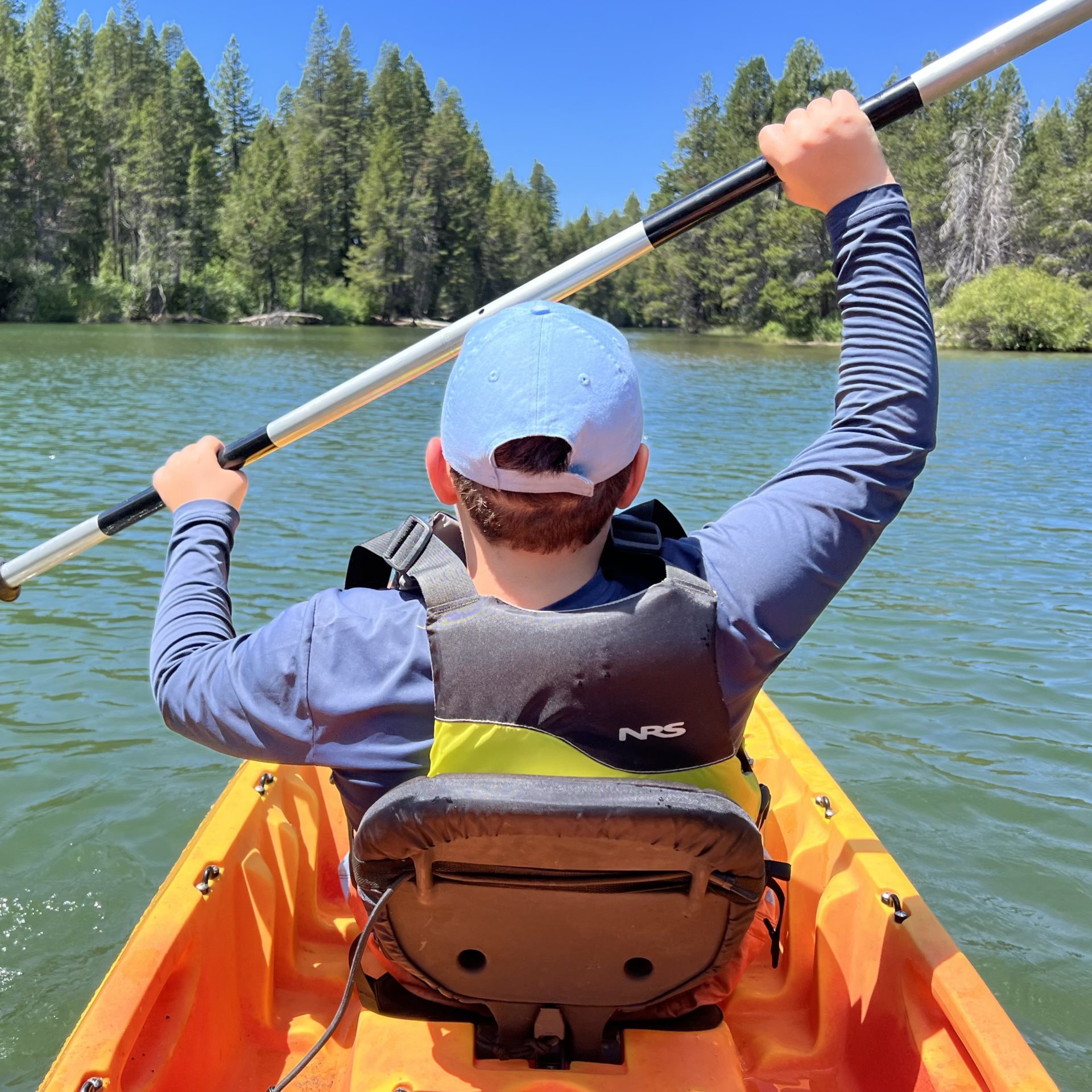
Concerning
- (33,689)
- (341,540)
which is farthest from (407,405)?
(33,689)

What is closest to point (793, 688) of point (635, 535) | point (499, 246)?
point (635, 535)

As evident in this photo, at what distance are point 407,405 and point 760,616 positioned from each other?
18.8 m

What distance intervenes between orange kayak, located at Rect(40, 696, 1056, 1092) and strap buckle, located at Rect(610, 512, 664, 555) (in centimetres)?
81

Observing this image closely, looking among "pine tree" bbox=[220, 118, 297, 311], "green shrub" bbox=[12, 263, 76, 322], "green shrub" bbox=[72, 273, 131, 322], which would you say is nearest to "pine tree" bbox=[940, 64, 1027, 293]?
"pine tree" bbox=[220, 118, 297, 311]

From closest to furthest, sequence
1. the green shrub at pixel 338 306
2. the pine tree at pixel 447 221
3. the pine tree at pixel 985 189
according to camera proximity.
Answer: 1. the pine tree at pixel 985 189
2. the green shrub at pixel 338 306
3. the pine tree at pixel 447 221

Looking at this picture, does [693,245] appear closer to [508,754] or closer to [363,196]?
[363,196]

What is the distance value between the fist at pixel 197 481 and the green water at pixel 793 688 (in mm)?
1904

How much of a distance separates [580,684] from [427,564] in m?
0.28

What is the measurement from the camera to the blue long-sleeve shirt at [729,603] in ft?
4.49

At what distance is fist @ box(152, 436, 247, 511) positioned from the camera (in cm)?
175

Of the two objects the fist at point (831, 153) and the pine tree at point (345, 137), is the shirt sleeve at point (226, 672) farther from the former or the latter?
the pine tree at point (345, 137)

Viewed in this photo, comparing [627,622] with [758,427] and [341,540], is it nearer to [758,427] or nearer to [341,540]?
[341,540]

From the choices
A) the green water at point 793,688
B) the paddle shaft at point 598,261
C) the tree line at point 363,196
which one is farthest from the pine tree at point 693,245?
the paddle shaft at point 598,261

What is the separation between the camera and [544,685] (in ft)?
4.27
